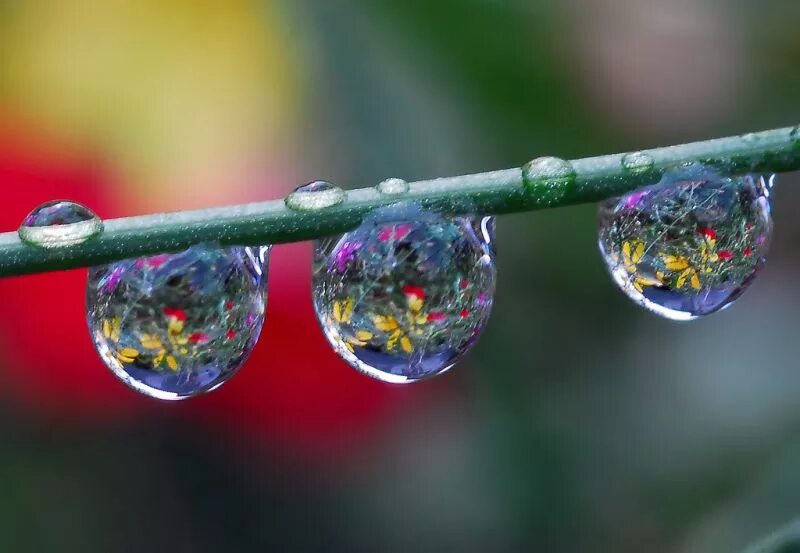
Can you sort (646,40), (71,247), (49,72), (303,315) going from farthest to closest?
(646,40) < (49,72) < (303,315) < (71,247)

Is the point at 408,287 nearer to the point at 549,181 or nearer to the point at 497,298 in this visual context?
the point at 549,181

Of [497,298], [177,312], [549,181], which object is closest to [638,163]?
[549,181]

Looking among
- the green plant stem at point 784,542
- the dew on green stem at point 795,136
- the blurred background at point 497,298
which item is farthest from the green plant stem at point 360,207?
the blurred background at point 497,298

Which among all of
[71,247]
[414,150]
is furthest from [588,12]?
[71,247]

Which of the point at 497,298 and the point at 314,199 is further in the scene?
the point at 497,298

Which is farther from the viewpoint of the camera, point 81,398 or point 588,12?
point 588,12

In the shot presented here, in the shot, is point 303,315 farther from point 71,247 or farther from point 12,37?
point 71,247
